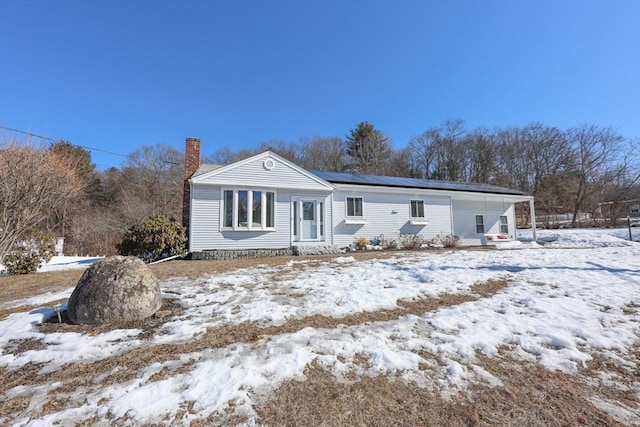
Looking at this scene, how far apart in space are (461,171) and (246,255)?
30842 millimetres

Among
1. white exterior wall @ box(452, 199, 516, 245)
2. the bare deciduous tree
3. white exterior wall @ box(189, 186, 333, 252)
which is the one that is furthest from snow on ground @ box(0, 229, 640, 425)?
white exterior wall @ box(452, 199, 516, 245)

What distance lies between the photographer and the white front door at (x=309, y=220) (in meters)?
12.4

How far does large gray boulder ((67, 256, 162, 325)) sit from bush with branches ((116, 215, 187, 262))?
6457mm

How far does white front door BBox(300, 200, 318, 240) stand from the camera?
12.4 m

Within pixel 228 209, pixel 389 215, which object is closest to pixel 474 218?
pixel 389 215

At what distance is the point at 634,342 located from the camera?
3.16 metres

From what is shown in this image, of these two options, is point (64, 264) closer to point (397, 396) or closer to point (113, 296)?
point (113, 296)

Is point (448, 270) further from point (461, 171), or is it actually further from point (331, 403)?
point (461, 171)

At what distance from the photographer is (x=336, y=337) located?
3180 mm

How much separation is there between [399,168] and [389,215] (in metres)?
20.5

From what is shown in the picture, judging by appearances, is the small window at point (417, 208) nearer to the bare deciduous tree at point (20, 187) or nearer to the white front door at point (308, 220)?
the white front door at point (308, 220)

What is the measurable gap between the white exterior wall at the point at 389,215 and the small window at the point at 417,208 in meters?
0.21

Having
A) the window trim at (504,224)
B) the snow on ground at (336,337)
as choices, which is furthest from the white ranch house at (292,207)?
the snow on ground at (336,337)

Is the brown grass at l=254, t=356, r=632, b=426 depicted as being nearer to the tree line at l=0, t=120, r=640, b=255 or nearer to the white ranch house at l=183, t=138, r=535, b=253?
the white ranch house at l=183, t=138, r=535, b=253
